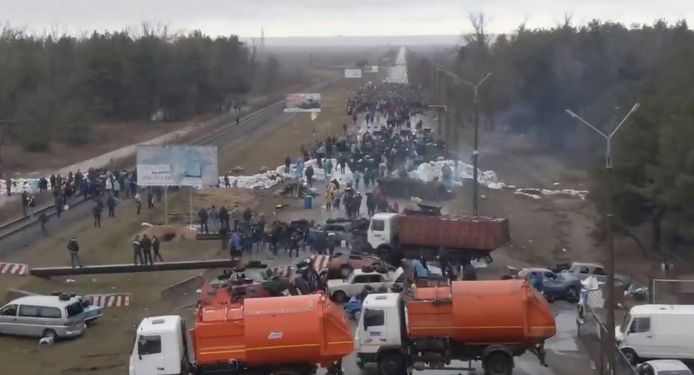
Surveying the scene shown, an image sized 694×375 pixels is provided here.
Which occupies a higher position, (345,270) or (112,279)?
(345,270)

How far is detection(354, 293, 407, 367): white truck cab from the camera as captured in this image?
20516 mm

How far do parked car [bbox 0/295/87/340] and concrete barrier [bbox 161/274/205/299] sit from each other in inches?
156

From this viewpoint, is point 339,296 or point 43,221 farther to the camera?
point 43,221

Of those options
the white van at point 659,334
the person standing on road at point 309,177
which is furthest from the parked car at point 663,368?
the person standing on road at point 309,177

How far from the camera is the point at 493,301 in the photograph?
20.1m

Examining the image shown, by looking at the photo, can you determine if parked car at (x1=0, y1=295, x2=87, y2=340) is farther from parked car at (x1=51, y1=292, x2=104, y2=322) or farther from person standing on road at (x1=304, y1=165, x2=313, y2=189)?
person standing on road at (x1=304, y1=165, x2=313, y2=189)

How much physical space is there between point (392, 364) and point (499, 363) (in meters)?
2.00

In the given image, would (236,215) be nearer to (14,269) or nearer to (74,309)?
(14,269)

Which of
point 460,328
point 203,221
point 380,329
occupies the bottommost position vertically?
point 203,221

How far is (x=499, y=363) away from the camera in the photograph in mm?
19938

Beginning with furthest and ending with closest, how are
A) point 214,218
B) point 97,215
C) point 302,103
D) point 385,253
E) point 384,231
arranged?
1. point 302,103
2. point 97,215
3. point 214,218
4. point 384,231
5. point 385,253

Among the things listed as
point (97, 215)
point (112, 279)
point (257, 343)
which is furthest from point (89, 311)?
point (97, 215)

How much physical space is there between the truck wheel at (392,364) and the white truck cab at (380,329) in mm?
113

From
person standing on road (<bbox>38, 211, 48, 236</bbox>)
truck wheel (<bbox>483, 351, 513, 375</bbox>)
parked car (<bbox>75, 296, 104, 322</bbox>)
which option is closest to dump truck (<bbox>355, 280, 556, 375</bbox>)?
truck wheel (<bbox>483, 351, 513, 375</bbox>)
